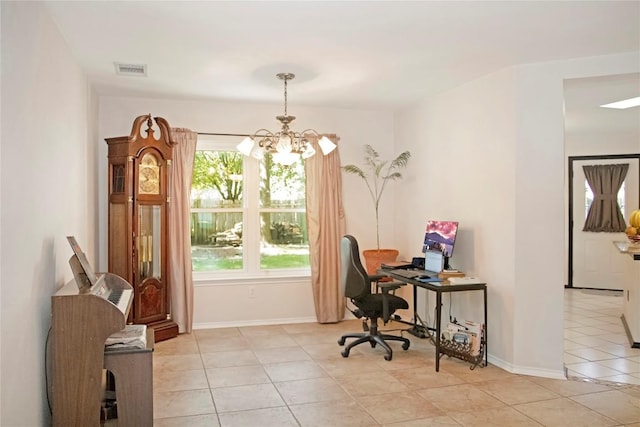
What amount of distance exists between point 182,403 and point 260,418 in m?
0.63

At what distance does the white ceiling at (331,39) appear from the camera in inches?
121

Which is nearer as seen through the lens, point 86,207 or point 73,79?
point 73,79

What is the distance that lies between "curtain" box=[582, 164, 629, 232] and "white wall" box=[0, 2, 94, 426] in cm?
767

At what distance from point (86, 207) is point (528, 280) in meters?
3.77

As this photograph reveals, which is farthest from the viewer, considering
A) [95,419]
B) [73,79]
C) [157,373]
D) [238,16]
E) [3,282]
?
[157,373]

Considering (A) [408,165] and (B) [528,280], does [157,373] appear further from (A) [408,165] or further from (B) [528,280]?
A: (A) [408,165]

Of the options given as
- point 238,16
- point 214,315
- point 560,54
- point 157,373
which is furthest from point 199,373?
point 560,54

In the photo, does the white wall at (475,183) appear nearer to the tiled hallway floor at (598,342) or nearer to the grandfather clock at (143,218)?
the tiled hallway floor at (598,342)

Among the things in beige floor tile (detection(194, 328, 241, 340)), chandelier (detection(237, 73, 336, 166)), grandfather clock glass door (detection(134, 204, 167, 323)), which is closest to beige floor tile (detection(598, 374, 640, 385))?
chandelier (detection(237, 73, 336, 166))

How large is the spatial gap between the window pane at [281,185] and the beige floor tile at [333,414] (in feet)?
9.82

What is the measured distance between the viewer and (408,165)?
6.06 m

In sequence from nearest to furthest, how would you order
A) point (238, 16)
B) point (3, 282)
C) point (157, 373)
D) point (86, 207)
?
point (3, 282) → point (238, 16) → point (157, 373) → point (86, 207)

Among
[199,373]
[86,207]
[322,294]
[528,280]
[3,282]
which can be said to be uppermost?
[86,207]

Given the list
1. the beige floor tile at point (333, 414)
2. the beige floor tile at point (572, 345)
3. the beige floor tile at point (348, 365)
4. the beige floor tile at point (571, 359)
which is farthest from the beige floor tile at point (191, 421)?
the beige floor tile at point (572, 345)
